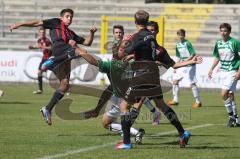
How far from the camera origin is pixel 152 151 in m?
11.0

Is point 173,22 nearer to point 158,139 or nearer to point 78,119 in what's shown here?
point 78,119

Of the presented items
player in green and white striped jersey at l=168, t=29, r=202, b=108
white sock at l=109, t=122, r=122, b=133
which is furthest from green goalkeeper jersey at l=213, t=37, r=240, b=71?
player in green and white striped jersey at l=168, t=29, r=202, b=108

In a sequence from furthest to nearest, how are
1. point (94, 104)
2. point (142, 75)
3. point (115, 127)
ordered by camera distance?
1. point (94, 104)
2. point (115, 127)
3. point (142, 75)

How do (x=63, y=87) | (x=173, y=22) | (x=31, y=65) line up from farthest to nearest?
(x=173, y=22) < (x=31, y=65) < (x=63, y=87)

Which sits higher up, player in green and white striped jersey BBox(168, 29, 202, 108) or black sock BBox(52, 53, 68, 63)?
black sock BBox(52, 53, 68, 63)

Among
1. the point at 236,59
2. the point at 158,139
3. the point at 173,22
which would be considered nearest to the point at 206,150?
the point at 158,139

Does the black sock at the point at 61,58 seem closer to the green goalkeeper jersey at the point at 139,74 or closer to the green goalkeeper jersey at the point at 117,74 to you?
the green goalkeeper jersey at the point at 117,74

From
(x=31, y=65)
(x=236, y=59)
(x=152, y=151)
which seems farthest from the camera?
(x=31, y=65)

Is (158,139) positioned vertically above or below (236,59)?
below

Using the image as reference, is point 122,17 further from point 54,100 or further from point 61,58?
point 54,100

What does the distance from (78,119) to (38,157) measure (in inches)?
264

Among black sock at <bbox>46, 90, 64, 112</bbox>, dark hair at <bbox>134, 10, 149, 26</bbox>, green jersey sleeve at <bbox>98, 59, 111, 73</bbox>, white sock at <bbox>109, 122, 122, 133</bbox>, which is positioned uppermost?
dark hair at <bbox>134, 10, 149, 26</bbox>

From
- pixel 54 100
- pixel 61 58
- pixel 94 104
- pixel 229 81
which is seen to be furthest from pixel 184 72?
pixel 54 100

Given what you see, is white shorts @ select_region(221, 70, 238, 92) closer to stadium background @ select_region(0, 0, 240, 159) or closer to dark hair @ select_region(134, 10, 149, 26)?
stadium background @ select_region(0, 0, 240, 159)
